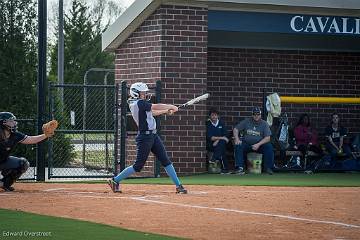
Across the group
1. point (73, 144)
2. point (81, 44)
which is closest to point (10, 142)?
point (73, 144)

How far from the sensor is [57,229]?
1116cm

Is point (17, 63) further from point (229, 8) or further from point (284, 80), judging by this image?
point (284, 80)

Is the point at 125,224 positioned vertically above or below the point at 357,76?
below

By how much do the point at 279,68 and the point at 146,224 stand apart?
13471 millimetres

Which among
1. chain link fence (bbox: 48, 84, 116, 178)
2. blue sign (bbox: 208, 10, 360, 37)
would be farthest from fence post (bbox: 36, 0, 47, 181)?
blue sign (bbox: 208, 10, 360, 37)

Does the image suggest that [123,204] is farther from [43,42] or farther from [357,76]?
[357,76]

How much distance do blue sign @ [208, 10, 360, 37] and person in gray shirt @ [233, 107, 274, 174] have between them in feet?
6.16

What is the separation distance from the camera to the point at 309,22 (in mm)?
22719

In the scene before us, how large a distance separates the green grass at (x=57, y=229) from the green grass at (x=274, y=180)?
24.2ft

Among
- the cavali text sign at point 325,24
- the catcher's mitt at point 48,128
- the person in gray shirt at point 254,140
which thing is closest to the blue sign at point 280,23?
the cavali text sign at point 325,24

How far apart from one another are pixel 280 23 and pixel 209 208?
9699mm

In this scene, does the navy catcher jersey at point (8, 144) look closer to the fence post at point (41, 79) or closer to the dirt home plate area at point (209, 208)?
the dirt home plate area at point (209, 208)

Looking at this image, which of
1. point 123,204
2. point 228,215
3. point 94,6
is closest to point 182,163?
point 123,204

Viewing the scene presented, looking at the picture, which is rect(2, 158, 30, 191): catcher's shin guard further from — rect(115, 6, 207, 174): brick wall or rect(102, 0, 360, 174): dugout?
rect(102, 0, 360, 174): dugout
